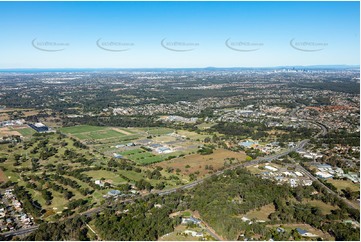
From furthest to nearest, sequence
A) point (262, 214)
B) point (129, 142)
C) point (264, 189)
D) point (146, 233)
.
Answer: point (129, 142), point (264, 189), point (262, 214), point (146, 233)

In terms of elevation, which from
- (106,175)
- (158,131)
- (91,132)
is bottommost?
(158,131)

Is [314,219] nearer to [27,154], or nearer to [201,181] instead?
[201,181]

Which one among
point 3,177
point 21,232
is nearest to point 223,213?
point 21,232

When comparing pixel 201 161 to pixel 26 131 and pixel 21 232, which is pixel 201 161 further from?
pixel 26 131

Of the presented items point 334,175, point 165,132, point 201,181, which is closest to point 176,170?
point 201,181

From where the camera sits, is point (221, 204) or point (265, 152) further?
point (265, 152)

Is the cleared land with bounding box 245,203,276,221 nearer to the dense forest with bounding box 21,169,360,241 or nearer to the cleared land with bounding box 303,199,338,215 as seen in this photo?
the dense forest with bounding box 21,169,360,241

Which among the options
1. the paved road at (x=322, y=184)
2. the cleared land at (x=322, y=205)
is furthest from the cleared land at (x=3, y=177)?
the paved road at (x=322, y=184)

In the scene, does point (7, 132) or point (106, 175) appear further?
point (7, 132)

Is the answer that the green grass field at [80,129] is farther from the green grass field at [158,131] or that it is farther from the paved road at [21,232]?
the paved road at [21,232]
